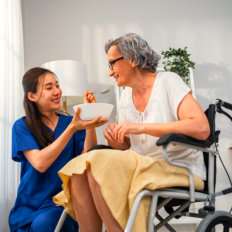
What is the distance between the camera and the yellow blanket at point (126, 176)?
3.55ft

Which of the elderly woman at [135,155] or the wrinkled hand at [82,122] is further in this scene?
the wrinkled hand at [82,122]

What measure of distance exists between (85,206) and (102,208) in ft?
0.39

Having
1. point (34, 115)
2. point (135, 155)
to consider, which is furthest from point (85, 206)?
point (34, 115)

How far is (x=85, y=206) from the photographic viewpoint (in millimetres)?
1223

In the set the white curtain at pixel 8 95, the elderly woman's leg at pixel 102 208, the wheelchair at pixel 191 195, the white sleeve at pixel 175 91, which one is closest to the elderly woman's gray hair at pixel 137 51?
the white sleeve at pixel 175 91

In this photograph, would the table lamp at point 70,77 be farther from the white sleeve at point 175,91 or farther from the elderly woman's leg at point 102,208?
the elderly woman's leg at point 102,208

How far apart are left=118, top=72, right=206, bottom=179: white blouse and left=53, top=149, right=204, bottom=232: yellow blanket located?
150mm

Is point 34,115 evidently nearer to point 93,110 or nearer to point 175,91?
point 93,110

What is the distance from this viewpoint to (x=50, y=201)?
5.14 feet

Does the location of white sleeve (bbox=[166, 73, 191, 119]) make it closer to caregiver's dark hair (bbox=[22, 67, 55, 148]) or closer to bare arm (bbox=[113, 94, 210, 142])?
bare arm (bbox=[113, 94, 210, 142])

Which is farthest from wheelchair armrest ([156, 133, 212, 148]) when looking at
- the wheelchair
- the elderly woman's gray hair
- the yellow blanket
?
the elderly woman's gray hair

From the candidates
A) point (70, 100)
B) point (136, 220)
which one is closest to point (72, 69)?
point (70, 100)

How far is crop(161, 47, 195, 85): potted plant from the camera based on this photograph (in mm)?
2793

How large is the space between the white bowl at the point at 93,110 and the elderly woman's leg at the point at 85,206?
0.28 m
